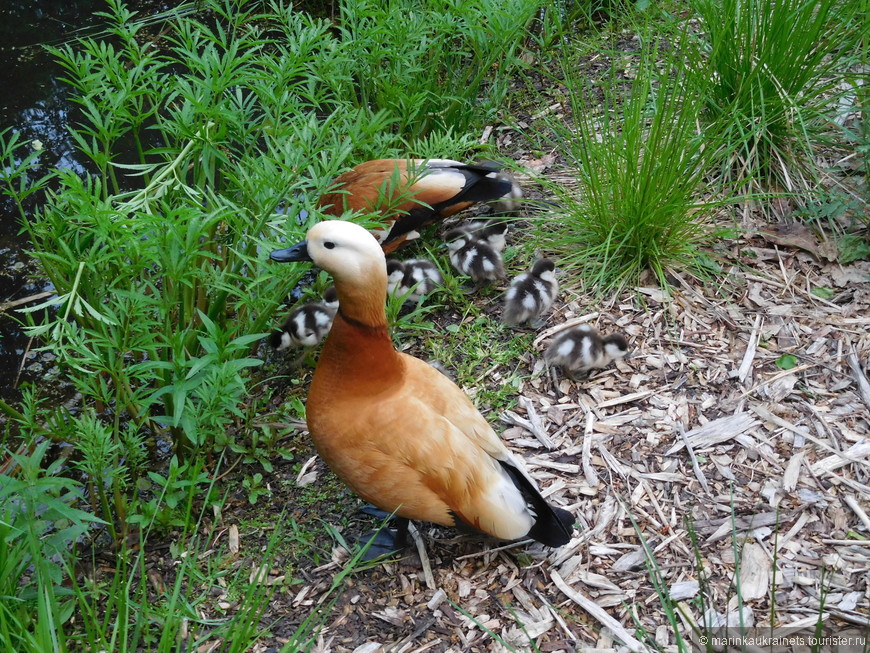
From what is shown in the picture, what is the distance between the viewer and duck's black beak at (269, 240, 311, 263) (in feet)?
8.23

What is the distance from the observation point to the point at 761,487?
288 centimetres

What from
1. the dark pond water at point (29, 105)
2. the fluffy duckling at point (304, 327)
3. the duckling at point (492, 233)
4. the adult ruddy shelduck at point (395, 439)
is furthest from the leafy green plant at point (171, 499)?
the duckling at point (492, 233)

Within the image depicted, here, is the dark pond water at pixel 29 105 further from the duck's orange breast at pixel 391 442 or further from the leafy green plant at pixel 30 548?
the duck's orange breast at pixel 391 442

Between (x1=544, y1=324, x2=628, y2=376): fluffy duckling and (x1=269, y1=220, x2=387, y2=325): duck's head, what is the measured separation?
1.06m

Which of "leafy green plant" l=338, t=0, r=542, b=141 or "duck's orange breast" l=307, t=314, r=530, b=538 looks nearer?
"duck's orange breast" l=307, t=314, r=530, b=538

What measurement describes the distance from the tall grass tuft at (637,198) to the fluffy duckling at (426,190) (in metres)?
0.33

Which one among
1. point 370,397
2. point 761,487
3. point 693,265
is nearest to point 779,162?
point 693,265

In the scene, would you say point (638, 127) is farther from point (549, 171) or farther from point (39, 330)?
point (39, 330)

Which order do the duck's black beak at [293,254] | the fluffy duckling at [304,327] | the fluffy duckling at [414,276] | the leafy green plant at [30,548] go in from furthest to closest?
the fluffy duckling at [414,276], the fluffy duckling at [304,327], the duck's black beak at [293,254], the leafy green plant at [30,548]

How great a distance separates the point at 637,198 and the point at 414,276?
3.70ft

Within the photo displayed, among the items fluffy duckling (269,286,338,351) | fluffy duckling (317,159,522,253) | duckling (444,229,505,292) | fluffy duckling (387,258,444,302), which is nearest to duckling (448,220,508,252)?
duckling (444,229,505,292)

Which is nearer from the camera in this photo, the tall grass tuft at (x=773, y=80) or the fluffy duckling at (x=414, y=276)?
the tall grass tuft at (x=773, y=80)

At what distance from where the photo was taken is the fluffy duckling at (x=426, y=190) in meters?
3.87

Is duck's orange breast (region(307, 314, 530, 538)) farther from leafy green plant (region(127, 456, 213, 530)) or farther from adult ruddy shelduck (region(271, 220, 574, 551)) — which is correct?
leafy green plant (region(127, 456, 213, 530))
